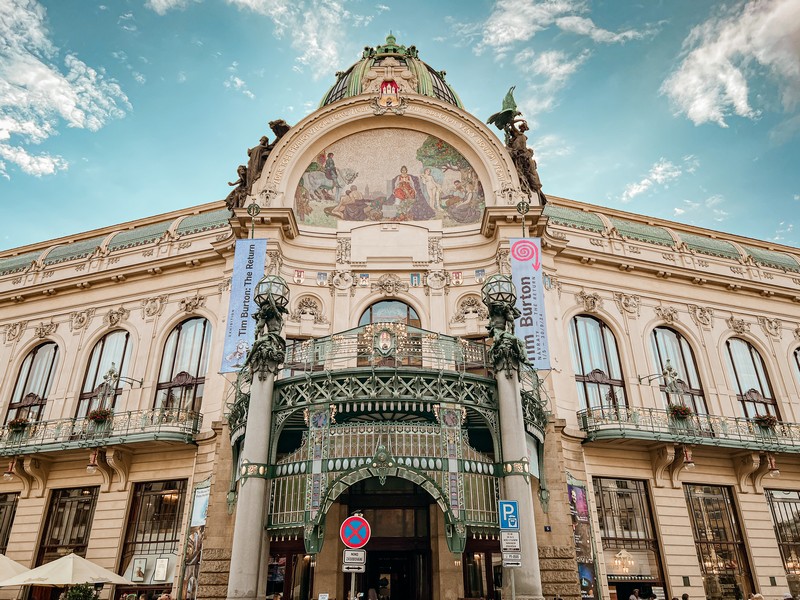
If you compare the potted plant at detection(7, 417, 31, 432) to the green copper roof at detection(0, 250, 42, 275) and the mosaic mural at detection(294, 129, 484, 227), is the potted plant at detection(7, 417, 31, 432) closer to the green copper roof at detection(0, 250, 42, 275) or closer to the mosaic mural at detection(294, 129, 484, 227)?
the green copper roof at detection(0, 250, 42, 275)

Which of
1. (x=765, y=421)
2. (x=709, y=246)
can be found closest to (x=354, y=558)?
(x=765, y=421)

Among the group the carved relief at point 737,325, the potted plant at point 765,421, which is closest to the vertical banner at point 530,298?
the potted plant at point 765,421

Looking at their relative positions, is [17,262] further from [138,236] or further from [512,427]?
[512,427]

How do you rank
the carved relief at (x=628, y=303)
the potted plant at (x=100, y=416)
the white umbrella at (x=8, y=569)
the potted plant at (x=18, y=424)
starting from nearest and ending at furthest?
the white umbrella at (x=8, y=569), the potted plant at (x=100, y=416), the potted plant at (x=18, y=424), the carved relief at (x=628, y=303)

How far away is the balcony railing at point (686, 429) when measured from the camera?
20141mm

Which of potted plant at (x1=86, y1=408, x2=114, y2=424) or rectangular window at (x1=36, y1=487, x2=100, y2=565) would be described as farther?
potted plant at (x1=86, y1=408, x2=114, y2=424)

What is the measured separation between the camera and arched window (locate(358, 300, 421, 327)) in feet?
73.3

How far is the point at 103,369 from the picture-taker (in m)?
24.5

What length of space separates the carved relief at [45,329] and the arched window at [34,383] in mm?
468

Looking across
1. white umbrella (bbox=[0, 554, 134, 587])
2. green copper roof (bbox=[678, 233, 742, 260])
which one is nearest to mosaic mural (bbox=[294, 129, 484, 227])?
green copper roof (bbox=[678, 233, 742, 260])

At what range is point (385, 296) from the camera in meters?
22.5

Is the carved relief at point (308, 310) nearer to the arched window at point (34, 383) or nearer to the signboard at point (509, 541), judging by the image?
the arched window at point (34, 383)

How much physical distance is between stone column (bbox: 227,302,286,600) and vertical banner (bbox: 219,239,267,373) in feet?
16.9

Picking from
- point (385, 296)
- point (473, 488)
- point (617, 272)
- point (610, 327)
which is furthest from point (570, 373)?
point (473, 488)
